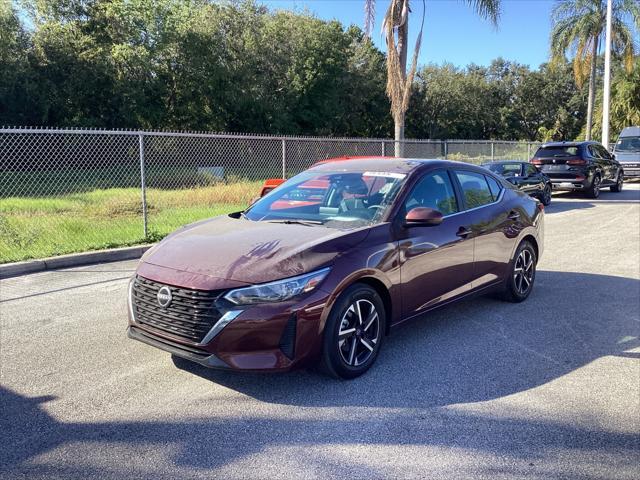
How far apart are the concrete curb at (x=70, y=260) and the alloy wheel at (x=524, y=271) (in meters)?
5.80

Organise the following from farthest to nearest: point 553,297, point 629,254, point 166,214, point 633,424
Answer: point 166,214, point 629,254, point 553,297, point 633,424

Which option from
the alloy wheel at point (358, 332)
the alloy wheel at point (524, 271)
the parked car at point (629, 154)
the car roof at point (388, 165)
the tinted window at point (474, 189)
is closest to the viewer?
the alloy wheel at point (358, 332)

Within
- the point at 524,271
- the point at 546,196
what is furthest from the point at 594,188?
the point at 524,271

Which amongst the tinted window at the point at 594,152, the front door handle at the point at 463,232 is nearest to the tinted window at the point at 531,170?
the tinted window at the point at 594,152

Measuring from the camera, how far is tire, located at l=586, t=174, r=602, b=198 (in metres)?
17.6

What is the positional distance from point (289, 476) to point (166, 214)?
9.81 m

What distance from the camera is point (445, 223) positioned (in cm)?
490

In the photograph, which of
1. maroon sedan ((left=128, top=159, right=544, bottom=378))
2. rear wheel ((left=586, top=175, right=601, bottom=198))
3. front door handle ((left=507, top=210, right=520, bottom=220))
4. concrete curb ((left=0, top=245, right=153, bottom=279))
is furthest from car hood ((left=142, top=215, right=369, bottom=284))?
rear wheel ((left=586, top=175, right=601, bottom=198))

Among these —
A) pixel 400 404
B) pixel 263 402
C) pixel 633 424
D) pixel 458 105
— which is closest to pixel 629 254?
pixel 633 424

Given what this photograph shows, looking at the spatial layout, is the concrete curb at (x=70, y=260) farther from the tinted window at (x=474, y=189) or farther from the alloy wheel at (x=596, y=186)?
the alloy wheel at (x=596, y=186)

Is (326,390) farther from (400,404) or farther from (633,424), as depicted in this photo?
(633,424)

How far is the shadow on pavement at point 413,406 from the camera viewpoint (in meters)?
3.13

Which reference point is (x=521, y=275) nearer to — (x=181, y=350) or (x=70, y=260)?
(x=181, y=350)

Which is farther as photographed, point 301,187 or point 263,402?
point 301,187
